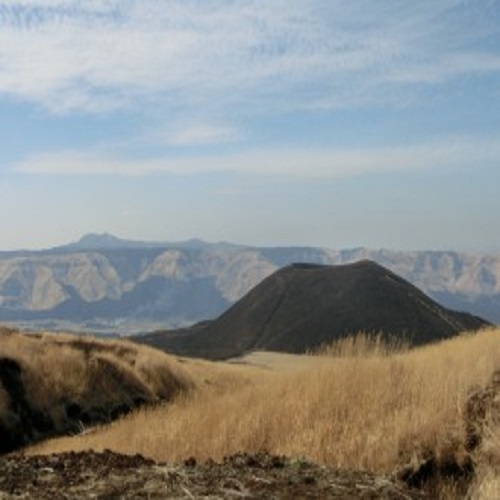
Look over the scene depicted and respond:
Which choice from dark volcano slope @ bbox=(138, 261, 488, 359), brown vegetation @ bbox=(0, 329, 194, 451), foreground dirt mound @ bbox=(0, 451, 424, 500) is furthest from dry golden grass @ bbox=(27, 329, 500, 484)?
dark volcano slope @ bbox=(138, 261, 488, 359)

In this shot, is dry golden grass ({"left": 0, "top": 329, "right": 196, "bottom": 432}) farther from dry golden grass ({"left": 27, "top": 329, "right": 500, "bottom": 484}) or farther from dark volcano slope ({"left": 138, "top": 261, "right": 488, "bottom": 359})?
dark volcano slope ({"left": 138, "top": 261, "right": 488, "bottom": 359})

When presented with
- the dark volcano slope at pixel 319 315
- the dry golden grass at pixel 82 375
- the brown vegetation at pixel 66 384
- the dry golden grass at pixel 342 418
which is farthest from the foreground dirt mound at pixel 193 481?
the dark volcano slope at pixel 319 315

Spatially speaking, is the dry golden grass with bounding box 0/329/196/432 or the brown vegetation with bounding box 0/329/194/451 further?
the dry golden grass with bounding box 0/329/196/432

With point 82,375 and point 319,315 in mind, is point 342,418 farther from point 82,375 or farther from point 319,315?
point 319,315

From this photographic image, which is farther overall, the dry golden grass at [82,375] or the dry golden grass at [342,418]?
the dry golden grass at [82,375]

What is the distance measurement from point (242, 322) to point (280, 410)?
117993 mm

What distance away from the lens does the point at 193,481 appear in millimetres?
6121

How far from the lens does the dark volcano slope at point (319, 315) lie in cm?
10725

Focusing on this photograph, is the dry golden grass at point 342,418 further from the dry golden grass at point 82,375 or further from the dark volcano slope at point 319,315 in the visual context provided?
the dark volcano slope at point 319,315

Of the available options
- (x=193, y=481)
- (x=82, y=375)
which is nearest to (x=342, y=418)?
(x=193, y=481)

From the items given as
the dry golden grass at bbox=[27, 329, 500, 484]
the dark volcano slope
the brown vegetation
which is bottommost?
the dark volcano slope

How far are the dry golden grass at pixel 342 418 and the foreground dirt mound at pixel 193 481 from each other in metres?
1.90

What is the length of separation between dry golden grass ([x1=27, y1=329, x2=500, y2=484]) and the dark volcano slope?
283 feet

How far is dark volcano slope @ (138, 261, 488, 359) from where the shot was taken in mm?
107250
